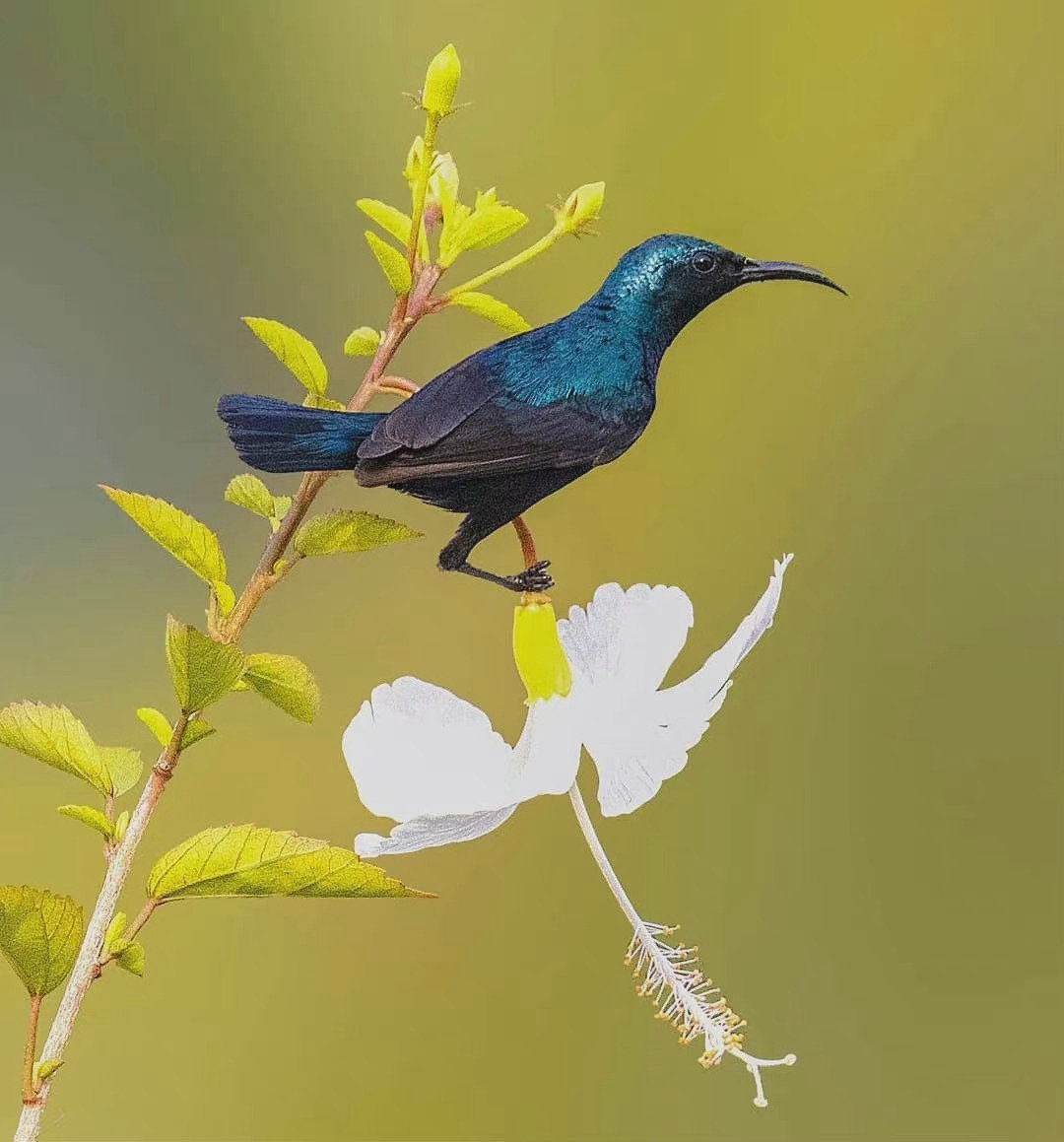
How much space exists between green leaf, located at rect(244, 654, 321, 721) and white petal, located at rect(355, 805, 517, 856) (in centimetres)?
4

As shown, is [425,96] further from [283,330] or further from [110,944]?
[110,944]

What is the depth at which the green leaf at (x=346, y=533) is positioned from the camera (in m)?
0.33

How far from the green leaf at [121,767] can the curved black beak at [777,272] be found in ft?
0.67

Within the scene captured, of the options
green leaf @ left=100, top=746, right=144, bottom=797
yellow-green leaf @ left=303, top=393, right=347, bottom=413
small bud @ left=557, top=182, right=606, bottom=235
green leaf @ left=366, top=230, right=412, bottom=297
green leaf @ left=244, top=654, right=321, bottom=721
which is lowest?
Result: green leaf @ left=100, top=746, right=144, bottom=797

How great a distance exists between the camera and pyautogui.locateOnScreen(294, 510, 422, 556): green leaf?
327 mm

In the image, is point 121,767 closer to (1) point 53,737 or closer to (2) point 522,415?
(1) point 53,737

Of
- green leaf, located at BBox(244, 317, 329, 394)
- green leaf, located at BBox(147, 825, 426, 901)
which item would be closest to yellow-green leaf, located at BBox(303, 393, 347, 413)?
green leaf, located at BBox(244, 317, 329, 394)

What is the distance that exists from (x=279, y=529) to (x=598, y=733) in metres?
0.10

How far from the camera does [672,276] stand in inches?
14.0

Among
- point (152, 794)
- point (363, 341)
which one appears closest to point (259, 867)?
point (152, 794)

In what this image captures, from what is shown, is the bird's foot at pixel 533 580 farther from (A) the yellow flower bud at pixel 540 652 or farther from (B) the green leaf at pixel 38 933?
(B) the green leaf at pixel 38 933

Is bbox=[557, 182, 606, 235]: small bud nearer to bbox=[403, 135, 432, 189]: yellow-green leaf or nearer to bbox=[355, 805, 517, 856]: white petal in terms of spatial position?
bbox=[403, 135, 432, 189]: yellow-green leaf

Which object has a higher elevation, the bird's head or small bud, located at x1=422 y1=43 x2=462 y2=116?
small bud, located at x1=422 y1=43 x2=462 y2=116

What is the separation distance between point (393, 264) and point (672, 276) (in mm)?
78
